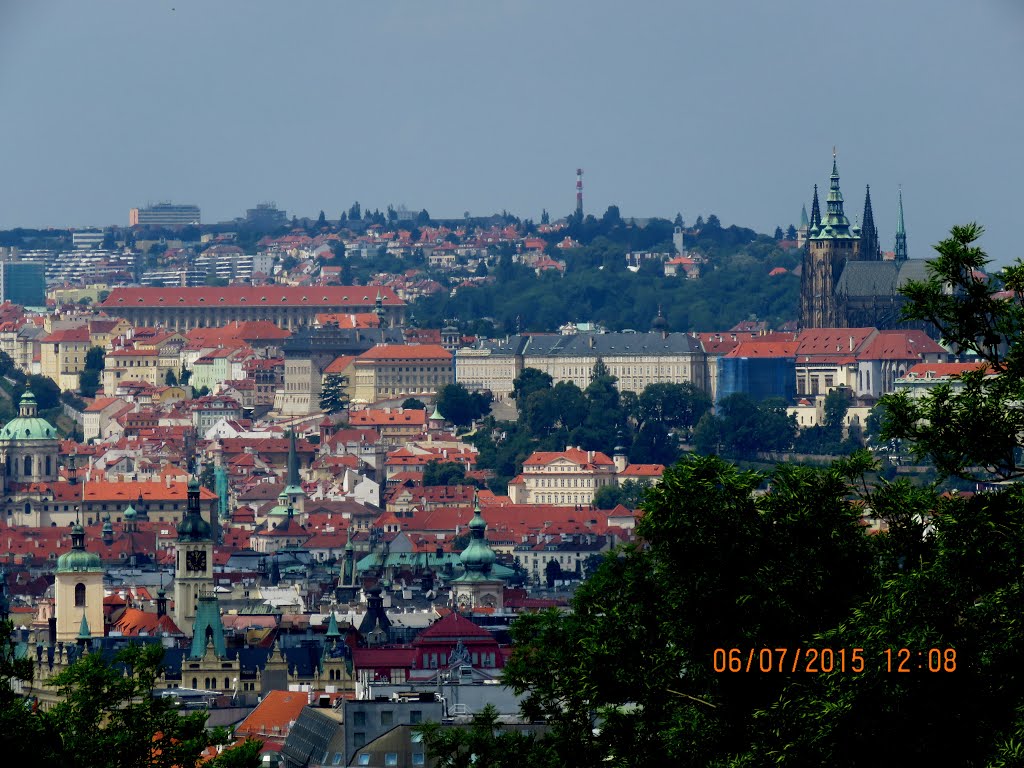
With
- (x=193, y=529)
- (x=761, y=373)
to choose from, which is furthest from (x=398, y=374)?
(x=193, y=529)

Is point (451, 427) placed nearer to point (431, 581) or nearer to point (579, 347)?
point (579, 347)

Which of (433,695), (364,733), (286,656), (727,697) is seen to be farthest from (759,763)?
(286,656)

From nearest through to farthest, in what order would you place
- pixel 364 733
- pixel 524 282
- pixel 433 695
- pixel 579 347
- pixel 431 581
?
pixel 364 733 → pixel 433 695 → pixel 431 581 → pixel 579 347 → pixel 524 282

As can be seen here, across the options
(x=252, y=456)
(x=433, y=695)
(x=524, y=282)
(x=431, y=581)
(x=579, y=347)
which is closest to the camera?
(x=433, y=695)

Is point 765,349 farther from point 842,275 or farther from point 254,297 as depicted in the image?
point 254,297

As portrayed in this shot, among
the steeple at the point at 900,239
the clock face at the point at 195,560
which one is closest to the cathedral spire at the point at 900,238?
the steeple at the point at 900,239

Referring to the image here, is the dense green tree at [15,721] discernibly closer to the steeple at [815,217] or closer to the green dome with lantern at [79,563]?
the green dome with lantern at [79,563]
